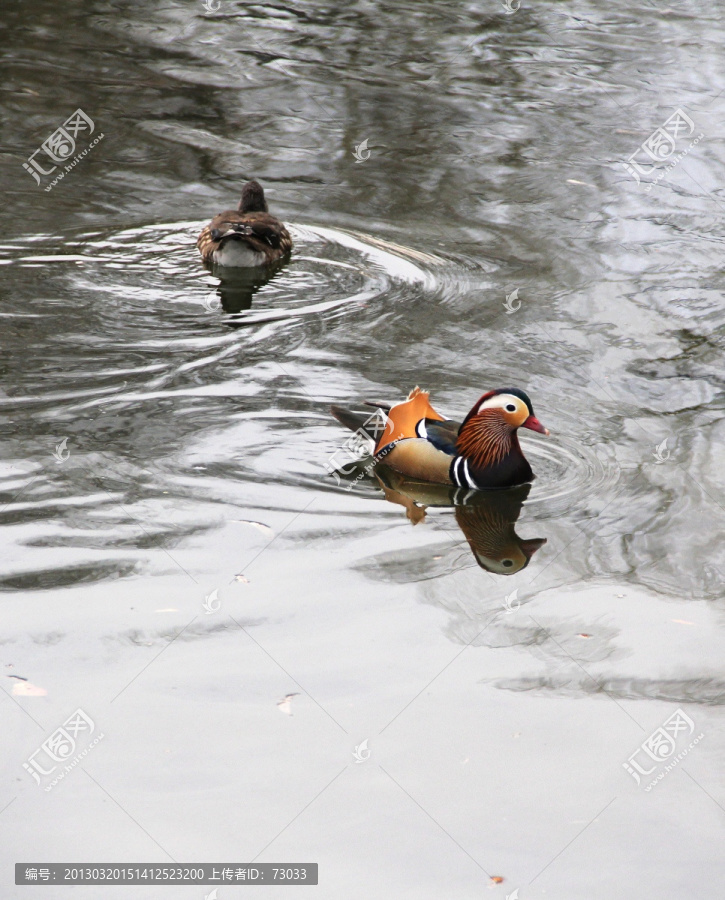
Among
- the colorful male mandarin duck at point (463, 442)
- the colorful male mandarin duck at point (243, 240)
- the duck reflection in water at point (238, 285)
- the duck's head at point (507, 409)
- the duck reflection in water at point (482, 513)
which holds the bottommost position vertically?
the duck reflection in water at point (238, 285)

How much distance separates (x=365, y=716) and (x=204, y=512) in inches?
83.2

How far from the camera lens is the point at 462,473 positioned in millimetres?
7375

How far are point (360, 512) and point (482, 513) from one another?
79 cm

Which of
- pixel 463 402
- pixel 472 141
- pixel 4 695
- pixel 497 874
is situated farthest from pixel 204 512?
pixel 472 141

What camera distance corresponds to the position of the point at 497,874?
14.1 ft

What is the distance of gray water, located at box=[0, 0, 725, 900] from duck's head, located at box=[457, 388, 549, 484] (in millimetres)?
333

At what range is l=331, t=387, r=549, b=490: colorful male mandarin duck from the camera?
Answer: 7277 millimetres

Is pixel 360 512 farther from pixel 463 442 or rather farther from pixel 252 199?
pixel 252 199

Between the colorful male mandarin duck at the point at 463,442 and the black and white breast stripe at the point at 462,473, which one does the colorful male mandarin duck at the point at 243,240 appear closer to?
Result: the colorful male mandarin duck at the point at 463,442

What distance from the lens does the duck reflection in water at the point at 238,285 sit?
1034 cm

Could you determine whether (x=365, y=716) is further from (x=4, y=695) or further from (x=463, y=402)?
(x=463, y=402)

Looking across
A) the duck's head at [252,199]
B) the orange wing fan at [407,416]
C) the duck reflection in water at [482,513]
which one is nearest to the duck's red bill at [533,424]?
the duck reflection in water at [482,513]
